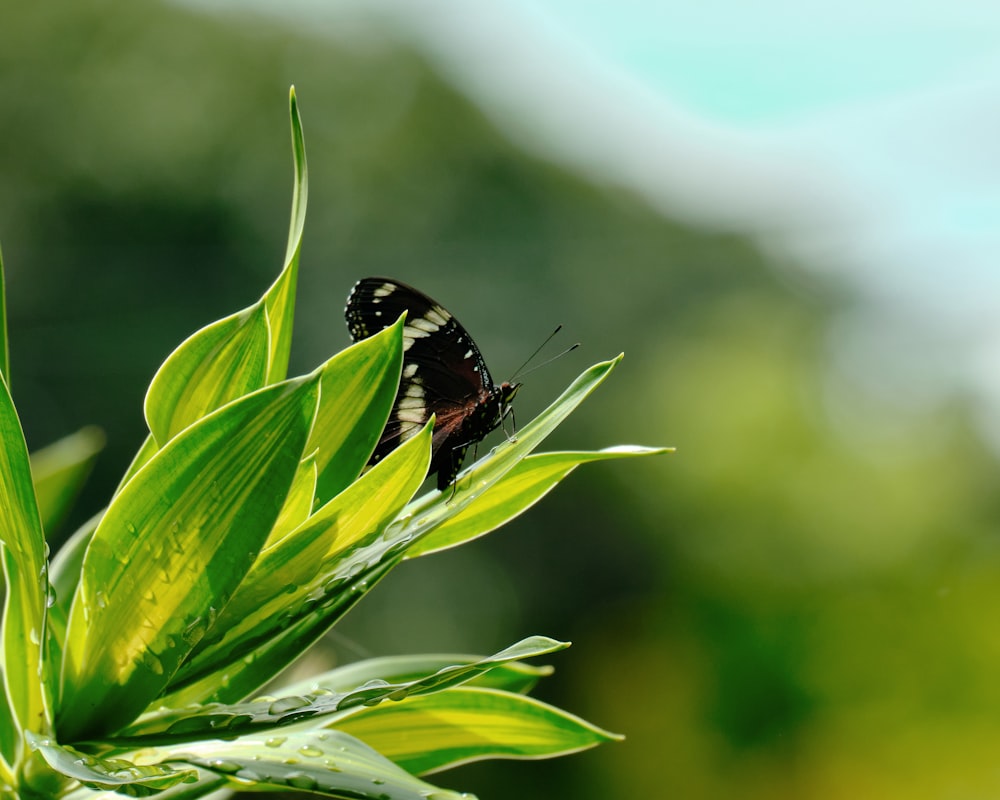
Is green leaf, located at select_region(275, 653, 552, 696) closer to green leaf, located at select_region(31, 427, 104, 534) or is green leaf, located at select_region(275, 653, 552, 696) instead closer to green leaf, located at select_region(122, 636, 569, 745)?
green leaf, located at select_region(122, 636, 569, 745)

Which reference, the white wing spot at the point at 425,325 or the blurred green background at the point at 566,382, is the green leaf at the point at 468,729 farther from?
the blurred green background at the point at 566,382

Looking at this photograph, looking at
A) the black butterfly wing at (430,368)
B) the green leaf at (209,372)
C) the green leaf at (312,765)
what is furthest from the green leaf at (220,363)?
the black butterfly wing at (430,368)

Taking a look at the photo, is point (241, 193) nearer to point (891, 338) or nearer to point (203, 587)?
point (891, 338)

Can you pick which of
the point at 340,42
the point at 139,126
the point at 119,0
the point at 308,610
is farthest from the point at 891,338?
the point at 308,610

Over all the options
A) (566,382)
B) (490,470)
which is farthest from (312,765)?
(566,382)

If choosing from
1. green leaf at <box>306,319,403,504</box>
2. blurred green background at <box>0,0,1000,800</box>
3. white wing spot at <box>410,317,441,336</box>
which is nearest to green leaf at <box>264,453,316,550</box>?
green leaf at <box>306,319,403,504</box>

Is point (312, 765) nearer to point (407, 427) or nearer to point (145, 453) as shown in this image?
point (145, 453)

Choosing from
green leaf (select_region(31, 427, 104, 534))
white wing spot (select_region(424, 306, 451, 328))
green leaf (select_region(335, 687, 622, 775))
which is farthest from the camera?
white wing spot (select_region(424, 306, 451, 328))

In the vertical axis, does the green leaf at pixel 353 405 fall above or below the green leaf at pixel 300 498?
above
